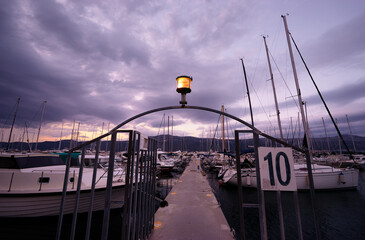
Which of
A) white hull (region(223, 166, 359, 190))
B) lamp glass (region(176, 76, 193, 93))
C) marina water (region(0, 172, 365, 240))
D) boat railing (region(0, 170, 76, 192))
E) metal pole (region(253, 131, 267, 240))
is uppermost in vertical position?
lamp glass (region(176, 76, 193, 93))

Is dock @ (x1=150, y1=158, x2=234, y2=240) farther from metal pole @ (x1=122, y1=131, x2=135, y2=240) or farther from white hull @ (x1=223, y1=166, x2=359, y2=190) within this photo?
white hull @ (x1=223, y1=166, x2=359, y2=190)

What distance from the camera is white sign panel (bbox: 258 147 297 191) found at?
2.80 m

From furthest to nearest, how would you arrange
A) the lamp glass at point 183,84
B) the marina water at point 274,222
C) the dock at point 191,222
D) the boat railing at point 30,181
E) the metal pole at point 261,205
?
1. the marina water at point 274,222
2. the boat railing at point 30,181
3. the dock at point 191,222
4. the lamp glass at point 183,84
5. the metal pole at point 261,205

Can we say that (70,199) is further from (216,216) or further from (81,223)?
(216,216)

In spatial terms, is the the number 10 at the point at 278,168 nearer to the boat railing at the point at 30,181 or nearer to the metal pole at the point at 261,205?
the metal pole at the point at 261,205

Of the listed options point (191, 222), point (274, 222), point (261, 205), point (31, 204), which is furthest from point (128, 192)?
point (274, 222)

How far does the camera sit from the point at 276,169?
9.40ft

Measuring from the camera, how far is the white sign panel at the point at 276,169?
280 cm

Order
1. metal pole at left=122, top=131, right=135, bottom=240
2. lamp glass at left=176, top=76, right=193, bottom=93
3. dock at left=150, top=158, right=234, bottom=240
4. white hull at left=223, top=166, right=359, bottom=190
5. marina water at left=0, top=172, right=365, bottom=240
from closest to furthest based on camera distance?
metal pole at left=122, top=131, right=135, bottom=240 → lamp glass at left=176, top=76, right=193, bottom=93 → dock at left=150, top=158, right=234, bottom=240 → marina water at left=0, top=172, right=365, bottom=240 → white hull at left=223, top=166, right=359, bottom=190

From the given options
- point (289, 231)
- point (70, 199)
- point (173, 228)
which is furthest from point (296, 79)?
point (70, 199)

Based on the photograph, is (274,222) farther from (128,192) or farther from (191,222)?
(128,192)

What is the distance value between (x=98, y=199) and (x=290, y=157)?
979 centimetres

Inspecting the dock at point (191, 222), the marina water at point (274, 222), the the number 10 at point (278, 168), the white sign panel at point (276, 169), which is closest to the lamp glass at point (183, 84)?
the white sign panel at point (276, 169)

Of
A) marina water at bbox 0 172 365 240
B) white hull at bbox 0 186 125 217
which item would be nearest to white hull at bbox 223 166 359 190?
marina water at bbox 0 172 365 240
